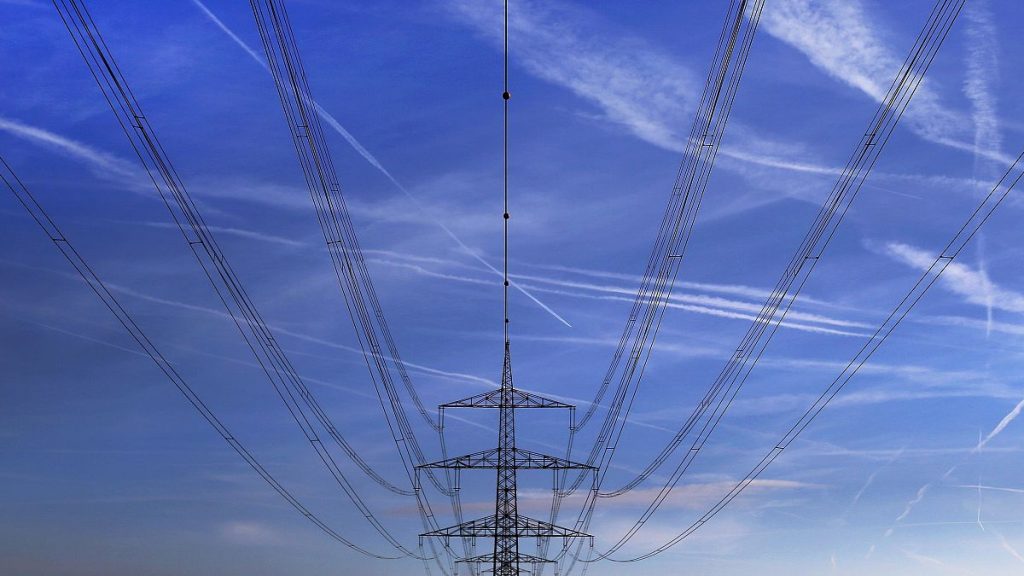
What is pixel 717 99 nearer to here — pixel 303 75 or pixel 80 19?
pixel 303 75

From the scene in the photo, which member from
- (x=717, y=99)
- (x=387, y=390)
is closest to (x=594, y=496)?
(x=387, y=390)

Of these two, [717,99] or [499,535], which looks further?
[499,535]

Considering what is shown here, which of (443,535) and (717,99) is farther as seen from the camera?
(443,535)

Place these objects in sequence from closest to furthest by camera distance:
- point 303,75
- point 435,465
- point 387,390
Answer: point 303,75 < point 387,390 < point 435,465

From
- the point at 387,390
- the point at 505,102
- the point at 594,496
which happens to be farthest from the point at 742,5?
the point at 594,496

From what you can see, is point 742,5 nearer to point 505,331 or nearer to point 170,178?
point 170,178

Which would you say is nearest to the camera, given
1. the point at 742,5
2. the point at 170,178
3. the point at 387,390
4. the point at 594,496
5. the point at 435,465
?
the point at 742,5

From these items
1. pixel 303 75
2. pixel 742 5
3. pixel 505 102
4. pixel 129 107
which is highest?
pixel 303 75

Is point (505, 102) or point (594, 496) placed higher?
point (594, 496)

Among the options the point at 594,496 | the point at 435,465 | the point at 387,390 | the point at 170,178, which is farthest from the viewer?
the point at 594,496
